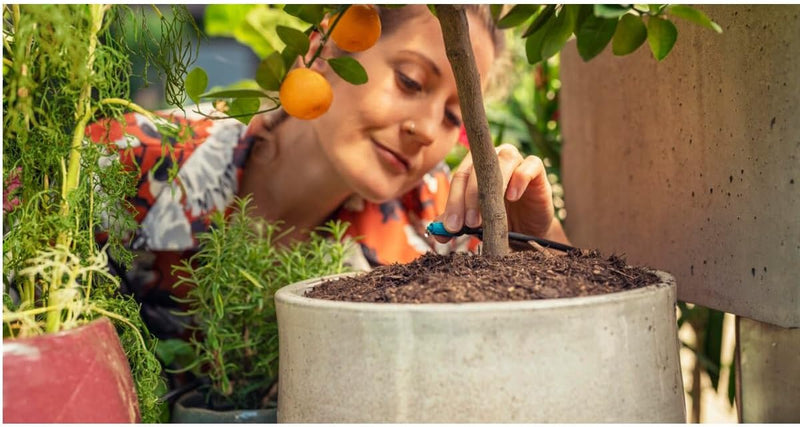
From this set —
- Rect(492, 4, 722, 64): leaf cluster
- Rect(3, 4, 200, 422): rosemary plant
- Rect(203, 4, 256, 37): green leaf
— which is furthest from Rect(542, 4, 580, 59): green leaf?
Rect(203, 4, 256, 37): green leaf

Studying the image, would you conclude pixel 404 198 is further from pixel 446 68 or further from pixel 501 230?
pixel 501 230

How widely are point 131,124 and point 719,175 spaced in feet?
2.39

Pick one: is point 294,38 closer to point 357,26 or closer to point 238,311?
point 357,26

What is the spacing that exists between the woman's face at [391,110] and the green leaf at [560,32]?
0.39 m

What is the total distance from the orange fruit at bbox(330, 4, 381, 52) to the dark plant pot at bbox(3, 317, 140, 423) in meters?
0.23

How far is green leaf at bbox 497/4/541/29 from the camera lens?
0.50 meters

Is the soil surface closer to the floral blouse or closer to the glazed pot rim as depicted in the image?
the glazed pot rim

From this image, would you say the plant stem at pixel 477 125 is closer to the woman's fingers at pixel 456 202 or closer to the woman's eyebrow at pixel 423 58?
the woman's fingers at pixel 456 202

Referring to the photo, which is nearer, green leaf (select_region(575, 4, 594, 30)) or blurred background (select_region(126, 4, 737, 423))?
green leaf (select_region(575, 4, 594, 30))

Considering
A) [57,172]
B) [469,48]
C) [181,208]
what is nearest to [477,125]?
[469,48]

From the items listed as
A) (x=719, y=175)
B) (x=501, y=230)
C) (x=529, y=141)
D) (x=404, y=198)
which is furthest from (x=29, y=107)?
(x=529, y=141)

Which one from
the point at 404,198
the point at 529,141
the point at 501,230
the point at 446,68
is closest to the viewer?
the point at 501,230

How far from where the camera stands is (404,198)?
1.22 meters

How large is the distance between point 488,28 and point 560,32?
1.90ft
